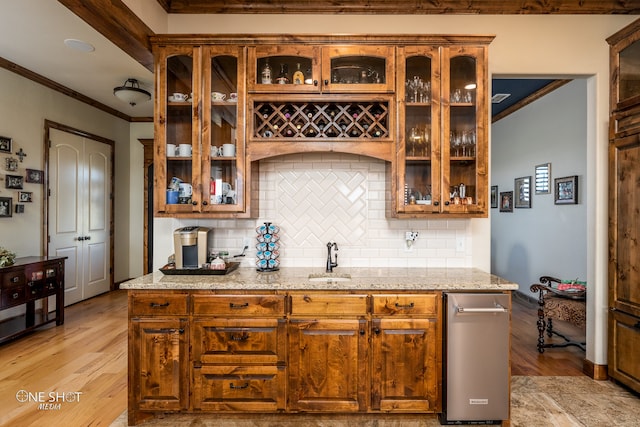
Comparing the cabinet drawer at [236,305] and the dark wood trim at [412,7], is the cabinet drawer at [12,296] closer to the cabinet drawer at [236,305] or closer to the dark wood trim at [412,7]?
the cabinet drawer at [236,305]

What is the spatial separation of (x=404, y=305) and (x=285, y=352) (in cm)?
84

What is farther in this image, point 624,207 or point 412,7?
point 412,7

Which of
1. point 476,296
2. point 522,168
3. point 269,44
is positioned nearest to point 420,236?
point 476,296

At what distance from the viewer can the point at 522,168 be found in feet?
18.2

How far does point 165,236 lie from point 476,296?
2468mm

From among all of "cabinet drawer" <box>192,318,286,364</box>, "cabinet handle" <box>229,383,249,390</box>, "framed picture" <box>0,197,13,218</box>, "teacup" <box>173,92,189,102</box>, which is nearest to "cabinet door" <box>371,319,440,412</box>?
"cabinet drawer" <box>192,318,286,364</box>

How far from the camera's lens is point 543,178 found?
498 centimetres

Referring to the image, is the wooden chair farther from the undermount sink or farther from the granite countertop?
the undermount sink

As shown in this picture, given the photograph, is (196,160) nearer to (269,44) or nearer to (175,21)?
(269,44)

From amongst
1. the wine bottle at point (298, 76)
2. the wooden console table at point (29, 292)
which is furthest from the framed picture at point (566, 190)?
the wooden console table at point (29, 292)

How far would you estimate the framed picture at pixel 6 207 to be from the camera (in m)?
3.92

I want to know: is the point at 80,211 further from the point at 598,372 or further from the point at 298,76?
the point at 598,372

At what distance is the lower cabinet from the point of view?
7.37ft

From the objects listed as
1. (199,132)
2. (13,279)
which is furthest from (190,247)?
(13,279)
